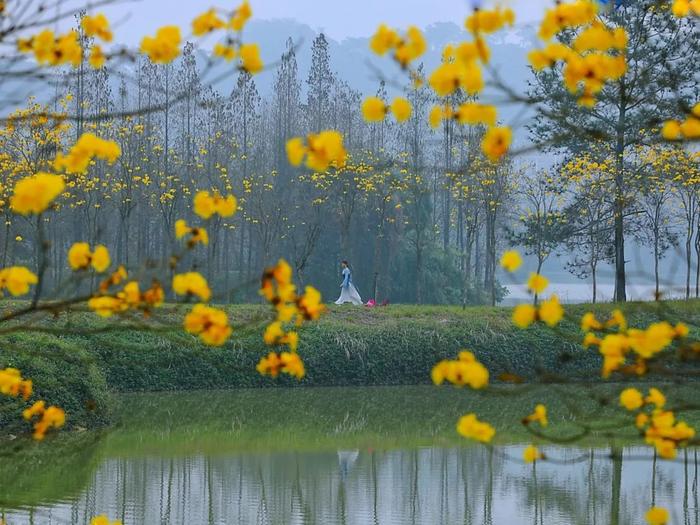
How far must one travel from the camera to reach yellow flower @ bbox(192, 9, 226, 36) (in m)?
1.87

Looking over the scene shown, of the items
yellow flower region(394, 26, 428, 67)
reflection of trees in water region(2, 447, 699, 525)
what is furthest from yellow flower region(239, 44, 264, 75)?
reflection of trees in water region(2, 447, 699, 525)

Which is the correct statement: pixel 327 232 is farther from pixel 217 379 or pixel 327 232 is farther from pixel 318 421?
pixel 318 421

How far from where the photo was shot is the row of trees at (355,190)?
19.1 metres

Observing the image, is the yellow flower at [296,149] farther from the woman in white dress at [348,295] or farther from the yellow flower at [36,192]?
the woman in white dress at [348,295]

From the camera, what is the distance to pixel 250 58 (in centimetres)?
193

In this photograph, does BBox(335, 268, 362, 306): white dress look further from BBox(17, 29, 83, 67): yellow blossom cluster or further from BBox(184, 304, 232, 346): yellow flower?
BBox(184, 304, 232, 346): yellow flower

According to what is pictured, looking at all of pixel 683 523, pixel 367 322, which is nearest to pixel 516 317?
pixel 683 523

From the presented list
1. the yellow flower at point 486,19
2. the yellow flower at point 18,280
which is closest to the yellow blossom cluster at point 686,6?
the yellow flower at point 486,19

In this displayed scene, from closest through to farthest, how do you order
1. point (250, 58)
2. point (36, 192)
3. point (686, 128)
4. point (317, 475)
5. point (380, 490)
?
1. point (36, 192)
2. point (686, 128)
3. point (250, 58)
4. point (380, 490)
5. point (317, 475)

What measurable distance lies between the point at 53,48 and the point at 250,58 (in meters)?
0.37

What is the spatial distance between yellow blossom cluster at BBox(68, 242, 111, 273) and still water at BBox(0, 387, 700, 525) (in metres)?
4.32

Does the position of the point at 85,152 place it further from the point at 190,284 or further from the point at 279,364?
the point at 279,364

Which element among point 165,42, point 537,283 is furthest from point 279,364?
point 165,42

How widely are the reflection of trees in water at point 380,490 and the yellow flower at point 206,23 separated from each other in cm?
536
